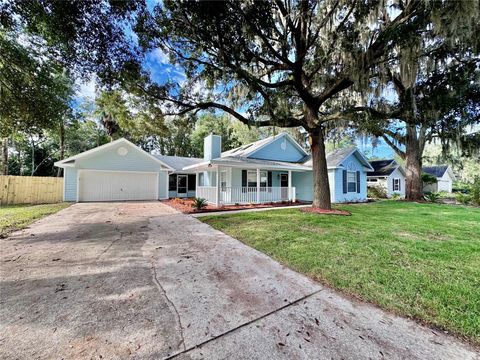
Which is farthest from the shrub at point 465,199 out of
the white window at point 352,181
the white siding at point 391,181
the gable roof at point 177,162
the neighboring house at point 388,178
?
the gable roof at point 177,162

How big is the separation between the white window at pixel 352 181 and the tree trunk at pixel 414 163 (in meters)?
3.71

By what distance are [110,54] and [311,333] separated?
344 inches

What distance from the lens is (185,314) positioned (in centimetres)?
229

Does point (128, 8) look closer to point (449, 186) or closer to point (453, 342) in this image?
point (453, 342)

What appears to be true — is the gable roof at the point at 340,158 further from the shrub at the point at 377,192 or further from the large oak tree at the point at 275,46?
the shrub at the point at 377,192

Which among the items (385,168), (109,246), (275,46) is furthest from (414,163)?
(109,246)

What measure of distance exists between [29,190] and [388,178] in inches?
1114

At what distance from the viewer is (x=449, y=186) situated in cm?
3053

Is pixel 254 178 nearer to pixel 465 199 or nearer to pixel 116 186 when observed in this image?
pixel 116 186

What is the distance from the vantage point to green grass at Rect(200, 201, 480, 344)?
2402mm

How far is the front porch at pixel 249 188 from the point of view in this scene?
40.4 feet

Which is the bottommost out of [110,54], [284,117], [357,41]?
Result: [284,117]

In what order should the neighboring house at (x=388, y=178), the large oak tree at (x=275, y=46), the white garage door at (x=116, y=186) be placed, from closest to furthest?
the large oak tree at (x=275, y=46)
the white garage door at (x=116, y=186)
the neighboring house at (x=388, y=178)

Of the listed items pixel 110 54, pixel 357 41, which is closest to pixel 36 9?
pixel 110 54
